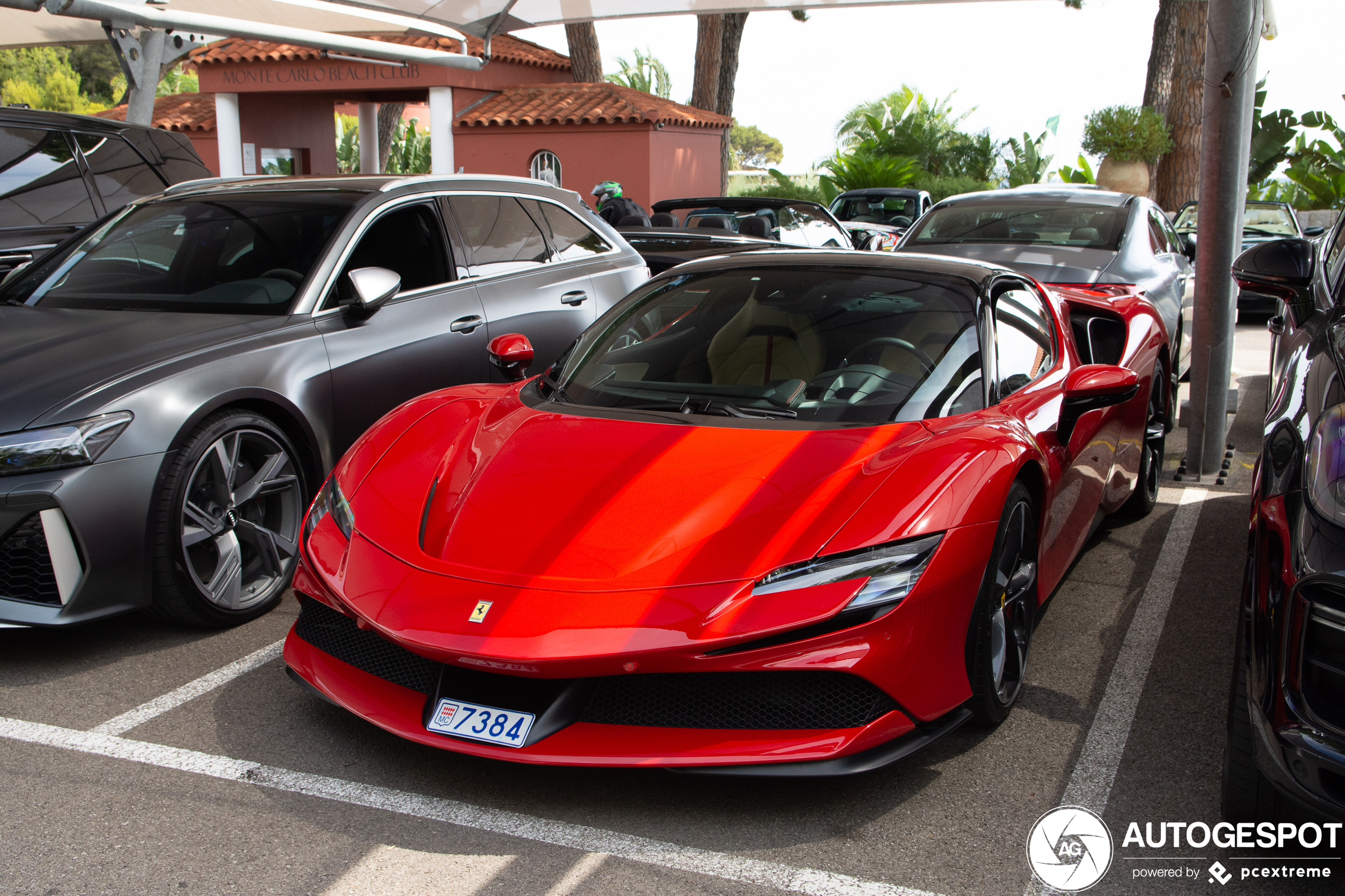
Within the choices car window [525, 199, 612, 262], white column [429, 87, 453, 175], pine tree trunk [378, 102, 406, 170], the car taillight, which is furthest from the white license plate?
pine tree trunk [378, 102, 406, 170]

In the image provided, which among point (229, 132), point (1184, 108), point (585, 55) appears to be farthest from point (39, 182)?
point (1184, 108)

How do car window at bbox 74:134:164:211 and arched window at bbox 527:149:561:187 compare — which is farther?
arched window at bbox 527:149:561:187

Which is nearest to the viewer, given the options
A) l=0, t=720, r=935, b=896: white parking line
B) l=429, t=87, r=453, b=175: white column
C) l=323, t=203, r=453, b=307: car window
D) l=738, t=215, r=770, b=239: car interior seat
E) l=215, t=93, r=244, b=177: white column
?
l=0, t=720, r=935, b=896: white parking line

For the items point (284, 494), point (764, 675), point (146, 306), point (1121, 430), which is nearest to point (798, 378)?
point (764, 675)

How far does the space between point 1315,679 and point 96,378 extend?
3.50 m

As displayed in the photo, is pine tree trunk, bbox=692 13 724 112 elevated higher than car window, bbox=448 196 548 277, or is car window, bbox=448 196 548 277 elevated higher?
pine tree trunk, bbox=692 13 724 112

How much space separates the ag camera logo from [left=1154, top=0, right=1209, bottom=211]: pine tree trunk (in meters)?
22.6

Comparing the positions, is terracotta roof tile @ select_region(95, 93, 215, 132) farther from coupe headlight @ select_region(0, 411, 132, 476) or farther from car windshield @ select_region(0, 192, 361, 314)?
coupe headlight @ select_region(0, 411, 132, 476)

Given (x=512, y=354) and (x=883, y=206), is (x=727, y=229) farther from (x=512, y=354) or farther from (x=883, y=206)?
(x=883, y=206)

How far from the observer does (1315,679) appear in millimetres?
2203

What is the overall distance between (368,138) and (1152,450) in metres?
25.9

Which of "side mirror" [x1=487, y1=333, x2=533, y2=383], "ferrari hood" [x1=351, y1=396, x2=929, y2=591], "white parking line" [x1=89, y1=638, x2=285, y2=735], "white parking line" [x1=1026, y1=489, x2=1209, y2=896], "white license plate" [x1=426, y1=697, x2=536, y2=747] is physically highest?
"side mirror" [x1=487, y1=333, x2=533, y2=383]

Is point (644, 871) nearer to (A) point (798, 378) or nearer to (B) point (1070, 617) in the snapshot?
(A) point (798, 378)

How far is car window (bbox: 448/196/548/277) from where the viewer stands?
5367 millimetres
